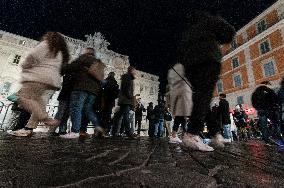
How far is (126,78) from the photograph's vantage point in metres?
5.89

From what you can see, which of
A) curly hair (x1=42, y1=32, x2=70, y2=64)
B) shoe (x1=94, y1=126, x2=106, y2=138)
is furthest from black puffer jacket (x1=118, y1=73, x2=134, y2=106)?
curly hair (x1=42, y1=32, x2=70, y2=64)

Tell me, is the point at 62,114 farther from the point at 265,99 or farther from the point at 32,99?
the point at 265,99

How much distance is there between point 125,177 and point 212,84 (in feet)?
7.07

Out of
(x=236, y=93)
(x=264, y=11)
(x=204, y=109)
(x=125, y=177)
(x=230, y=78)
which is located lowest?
(x=125, y=177)

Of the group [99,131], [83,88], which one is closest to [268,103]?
[99,131]

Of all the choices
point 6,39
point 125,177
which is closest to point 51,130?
point 125,177

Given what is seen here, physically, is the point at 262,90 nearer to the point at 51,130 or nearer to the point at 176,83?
the point at 176,83

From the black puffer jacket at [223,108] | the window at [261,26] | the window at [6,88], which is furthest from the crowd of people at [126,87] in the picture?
the window at [6,88]

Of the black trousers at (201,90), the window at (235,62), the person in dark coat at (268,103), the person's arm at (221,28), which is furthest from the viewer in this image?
the window at (235,62)

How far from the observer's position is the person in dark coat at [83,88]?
13.5 feet

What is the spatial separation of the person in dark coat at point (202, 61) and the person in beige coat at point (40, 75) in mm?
2310

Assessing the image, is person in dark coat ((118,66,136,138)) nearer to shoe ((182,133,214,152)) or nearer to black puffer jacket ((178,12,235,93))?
black puffer jacket ((178,12,235,93))

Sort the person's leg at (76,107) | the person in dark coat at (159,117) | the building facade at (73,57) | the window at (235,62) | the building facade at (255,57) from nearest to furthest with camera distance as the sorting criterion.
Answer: the person's leg at (76,107) → the person in dark coat at (159,117) → the building facade at (255,57) → the building facade at (73,57) → the window at (235,62)

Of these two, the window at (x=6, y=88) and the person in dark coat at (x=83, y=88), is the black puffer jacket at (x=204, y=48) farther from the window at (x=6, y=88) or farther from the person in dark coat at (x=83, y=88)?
the window at (x=6, y=88)
